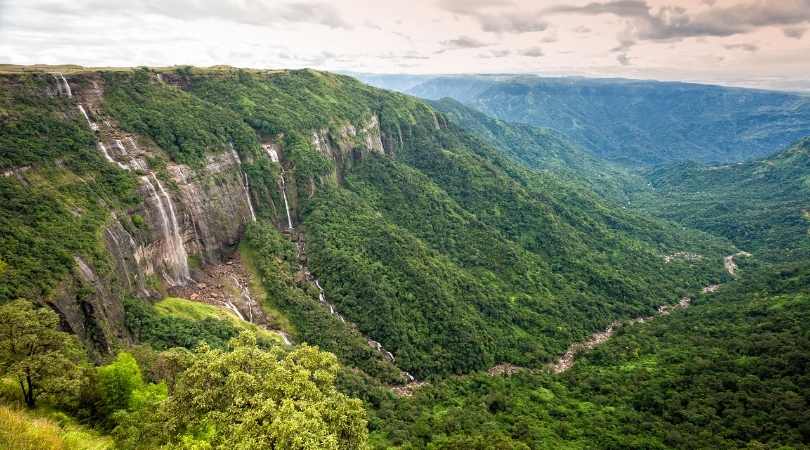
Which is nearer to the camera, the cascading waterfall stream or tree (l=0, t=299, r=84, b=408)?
tree (l=0, t=299, r=84, b=408)

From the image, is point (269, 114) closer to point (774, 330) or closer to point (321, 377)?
point (321, 377)

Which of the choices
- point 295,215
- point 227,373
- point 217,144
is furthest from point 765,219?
point 227,373

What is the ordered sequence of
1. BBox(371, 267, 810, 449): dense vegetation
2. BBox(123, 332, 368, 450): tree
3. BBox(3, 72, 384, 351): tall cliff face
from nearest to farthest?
BBox(123, 332, 368, 450): tree, BBox(3, 72, 384, 351): tall cliff face, BBox(371, 267, 810, 449): dense vegetation

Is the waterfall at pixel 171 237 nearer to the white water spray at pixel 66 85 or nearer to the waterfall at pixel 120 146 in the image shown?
the waterfall at pixel 120 146

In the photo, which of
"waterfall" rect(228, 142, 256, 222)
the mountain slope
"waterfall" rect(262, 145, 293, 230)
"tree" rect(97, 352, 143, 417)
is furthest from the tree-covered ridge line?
"tree" rect(97, 352, 143, 417)

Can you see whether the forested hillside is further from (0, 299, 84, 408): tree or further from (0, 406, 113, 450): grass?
(0, 406, 113, 450): grass

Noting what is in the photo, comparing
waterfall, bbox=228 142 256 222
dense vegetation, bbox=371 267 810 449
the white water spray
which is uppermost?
the white water spray

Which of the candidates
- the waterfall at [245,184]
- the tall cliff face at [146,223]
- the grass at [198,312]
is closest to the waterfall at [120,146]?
the tall cliff face at [146,223]

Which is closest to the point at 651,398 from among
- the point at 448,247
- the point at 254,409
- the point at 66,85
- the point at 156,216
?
the point at 448,247
